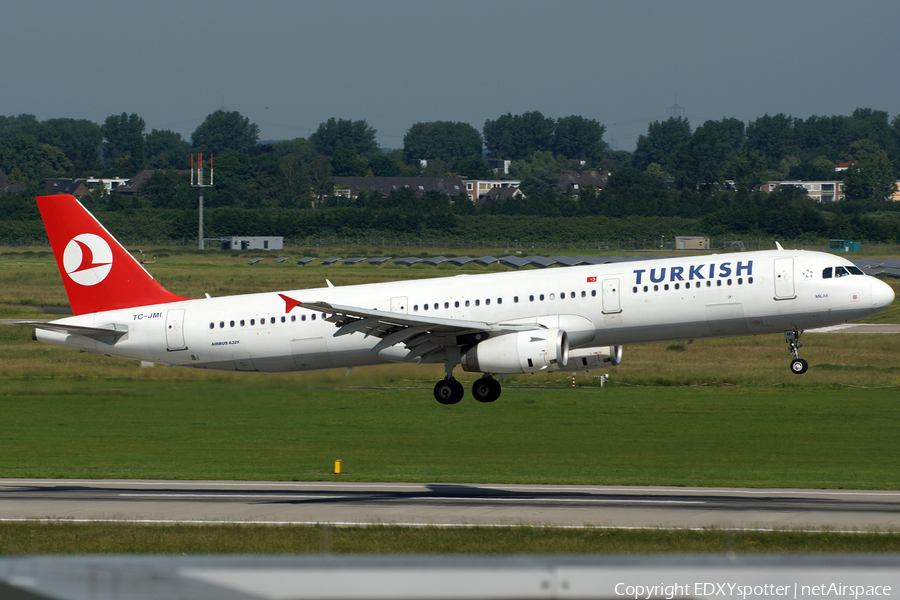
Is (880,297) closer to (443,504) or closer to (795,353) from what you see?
(795,353)

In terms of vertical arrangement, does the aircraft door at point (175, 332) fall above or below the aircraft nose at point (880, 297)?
below

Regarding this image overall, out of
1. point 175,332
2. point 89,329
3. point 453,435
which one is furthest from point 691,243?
point 89,329

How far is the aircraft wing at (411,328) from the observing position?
124 ft

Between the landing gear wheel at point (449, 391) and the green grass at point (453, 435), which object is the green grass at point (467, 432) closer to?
the green grass at point (453, 435)

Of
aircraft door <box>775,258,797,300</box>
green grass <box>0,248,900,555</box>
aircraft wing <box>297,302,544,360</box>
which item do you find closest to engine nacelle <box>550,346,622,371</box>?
aircraft wing <box>297,302,544,360</box>

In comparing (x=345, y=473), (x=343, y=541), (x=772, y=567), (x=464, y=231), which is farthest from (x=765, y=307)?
(x=464, y=231)

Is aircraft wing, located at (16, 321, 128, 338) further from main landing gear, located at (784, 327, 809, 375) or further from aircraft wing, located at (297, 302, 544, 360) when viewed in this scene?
main landing gear, located at (784, 327, 809, 375)

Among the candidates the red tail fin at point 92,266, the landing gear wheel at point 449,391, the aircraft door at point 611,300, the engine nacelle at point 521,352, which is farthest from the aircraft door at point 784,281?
the red tail fin at point 92,266

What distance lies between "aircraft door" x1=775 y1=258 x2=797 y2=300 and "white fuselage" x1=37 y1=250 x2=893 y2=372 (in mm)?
36

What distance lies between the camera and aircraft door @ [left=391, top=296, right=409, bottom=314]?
134 ft

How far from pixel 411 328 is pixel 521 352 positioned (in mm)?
4378

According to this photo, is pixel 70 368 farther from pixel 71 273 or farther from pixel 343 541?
pixel 343 541

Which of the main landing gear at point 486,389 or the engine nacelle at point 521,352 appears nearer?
the engine nacelle at point 521,352

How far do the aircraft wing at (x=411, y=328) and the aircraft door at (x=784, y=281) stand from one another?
873 cm
